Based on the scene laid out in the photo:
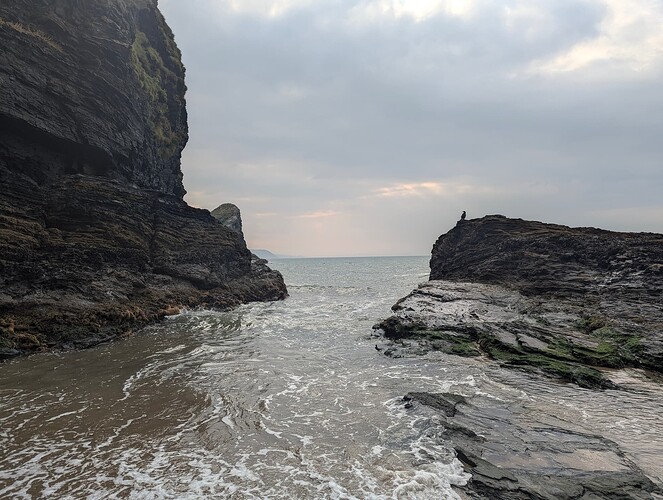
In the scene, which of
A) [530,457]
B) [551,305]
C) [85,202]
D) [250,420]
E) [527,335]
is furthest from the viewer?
[85,202]

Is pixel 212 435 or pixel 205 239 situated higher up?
pixel 205 239

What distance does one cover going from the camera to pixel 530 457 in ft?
25.8

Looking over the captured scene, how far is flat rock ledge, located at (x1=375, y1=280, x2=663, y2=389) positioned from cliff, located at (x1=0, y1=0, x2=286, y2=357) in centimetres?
1719

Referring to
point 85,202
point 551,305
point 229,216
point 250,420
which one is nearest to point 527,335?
point 551,305

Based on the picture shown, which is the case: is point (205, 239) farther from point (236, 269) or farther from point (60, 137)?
point (60, 137)

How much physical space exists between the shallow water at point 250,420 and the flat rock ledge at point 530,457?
0.45 metres

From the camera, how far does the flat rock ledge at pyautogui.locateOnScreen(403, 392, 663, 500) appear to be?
670 centimetres

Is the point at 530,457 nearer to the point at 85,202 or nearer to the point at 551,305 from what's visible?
the point at 551,305

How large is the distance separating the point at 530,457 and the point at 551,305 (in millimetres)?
20093

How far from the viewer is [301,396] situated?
1206 cm

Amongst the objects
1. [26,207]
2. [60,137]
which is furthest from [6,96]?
[26,207]

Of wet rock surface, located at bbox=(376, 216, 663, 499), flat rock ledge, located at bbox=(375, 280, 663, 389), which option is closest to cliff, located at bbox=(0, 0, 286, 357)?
flat rock ledge, located at bbox=(375, 280, 663, 389)

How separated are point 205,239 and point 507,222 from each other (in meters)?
34.6

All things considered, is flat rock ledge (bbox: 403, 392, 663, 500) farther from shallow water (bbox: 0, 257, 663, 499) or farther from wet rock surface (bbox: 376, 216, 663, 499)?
shallow water (bbox: 0, 257, 663, 499)
